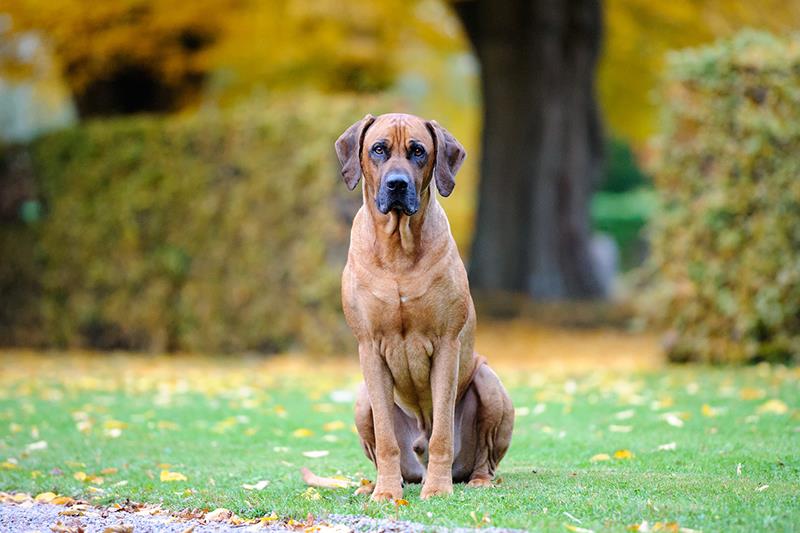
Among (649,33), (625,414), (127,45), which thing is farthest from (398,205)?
(649,33)

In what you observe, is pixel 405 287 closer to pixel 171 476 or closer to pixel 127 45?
pixel 171 476

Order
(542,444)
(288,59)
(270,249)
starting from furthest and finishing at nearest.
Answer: (288,59) < (270,249) < (542,444)

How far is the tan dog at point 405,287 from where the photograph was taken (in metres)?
4.82

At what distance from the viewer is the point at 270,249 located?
13195 mm

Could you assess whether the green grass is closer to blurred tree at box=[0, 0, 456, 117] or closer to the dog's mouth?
the dog's mouth

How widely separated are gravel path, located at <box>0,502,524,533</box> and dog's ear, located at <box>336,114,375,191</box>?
1610mm

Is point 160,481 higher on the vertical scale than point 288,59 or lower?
lower

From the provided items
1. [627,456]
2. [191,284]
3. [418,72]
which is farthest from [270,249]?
[418,72]

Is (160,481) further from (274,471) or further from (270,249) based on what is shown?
(270,249)

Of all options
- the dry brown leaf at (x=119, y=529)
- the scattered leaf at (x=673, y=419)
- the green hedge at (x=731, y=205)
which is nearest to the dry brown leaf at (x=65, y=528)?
the dry brown leaf at (x=119, y=529)

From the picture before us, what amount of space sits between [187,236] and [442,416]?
9589mm

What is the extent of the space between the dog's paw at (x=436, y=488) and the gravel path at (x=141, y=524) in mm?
513

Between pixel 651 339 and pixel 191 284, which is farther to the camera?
pixel 651 339

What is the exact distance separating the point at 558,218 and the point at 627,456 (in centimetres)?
1195
